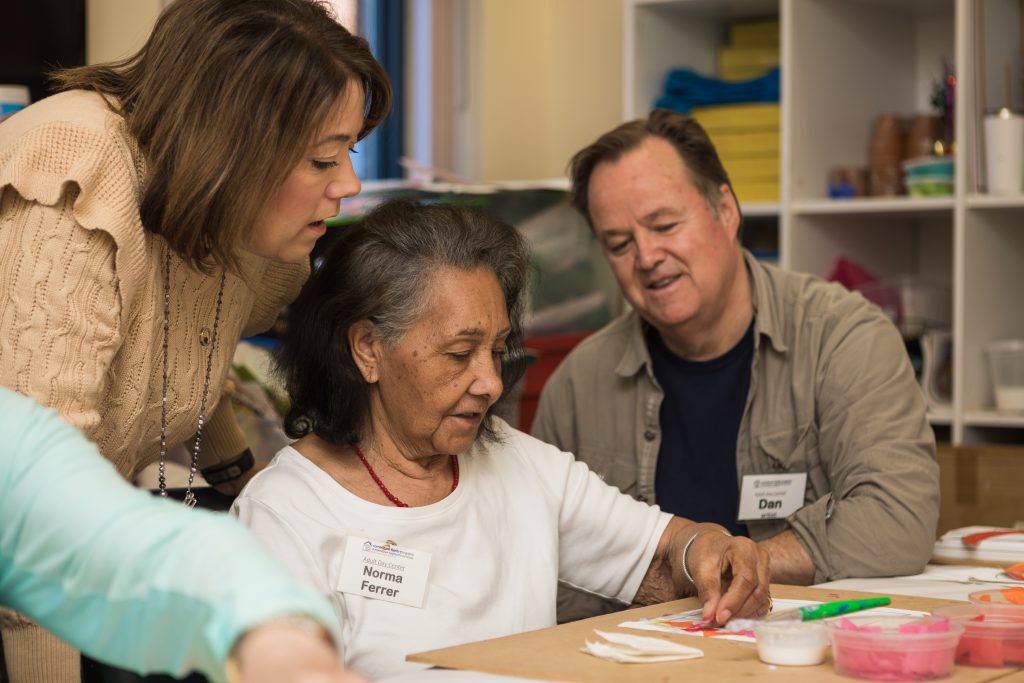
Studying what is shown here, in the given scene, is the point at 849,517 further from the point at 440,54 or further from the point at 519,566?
the point at 440,54

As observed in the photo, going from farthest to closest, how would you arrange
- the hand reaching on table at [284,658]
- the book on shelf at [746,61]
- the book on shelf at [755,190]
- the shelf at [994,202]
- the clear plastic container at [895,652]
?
the book on shelf at [746,61] → the book on shelf at [755,190] → the shelf at [994,202] → the clear plastic container at [895,652] → the hand reaching on table at [284,658]

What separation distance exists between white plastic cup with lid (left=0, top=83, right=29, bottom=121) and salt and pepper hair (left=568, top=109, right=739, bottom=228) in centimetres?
103

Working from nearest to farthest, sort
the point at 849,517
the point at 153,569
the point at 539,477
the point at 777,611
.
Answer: the point at 153,569
the point at 777,611
the point at 539,477
the point at 849,517

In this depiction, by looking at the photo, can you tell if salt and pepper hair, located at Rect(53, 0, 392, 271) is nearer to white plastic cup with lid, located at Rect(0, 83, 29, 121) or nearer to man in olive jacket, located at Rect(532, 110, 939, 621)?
white plastic cup with lid, located at Rect(0, 83, 29, 121)

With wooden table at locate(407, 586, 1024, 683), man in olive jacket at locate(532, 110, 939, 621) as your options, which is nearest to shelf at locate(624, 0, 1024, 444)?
man in olive jacket at locate(532, 110, 939, 621)

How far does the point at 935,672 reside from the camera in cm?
129

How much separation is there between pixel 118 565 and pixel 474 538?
91cm

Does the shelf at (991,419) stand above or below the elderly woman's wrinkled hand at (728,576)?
above

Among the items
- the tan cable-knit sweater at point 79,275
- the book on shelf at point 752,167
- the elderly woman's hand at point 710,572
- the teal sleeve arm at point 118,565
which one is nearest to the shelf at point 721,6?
the book on shelf at point 752,167

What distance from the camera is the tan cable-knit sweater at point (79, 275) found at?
1.47 meters

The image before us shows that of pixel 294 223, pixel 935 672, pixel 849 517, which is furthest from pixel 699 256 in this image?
pixel 935 672

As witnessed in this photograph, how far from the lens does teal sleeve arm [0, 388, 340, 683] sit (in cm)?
76

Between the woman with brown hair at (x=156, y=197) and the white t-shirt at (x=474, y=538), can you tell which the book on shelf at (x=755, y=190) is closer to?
the white t-shirt at (x=474, y=538)

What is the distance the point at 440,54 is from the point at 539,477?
94.2 inches
